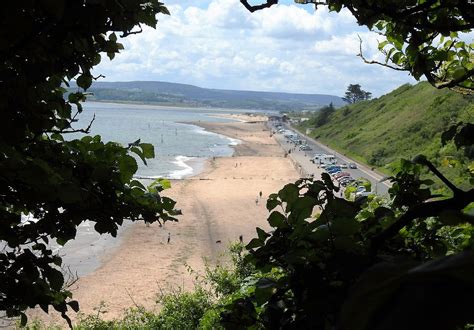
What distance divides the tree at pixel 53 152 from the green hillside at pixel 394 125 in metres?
35.8

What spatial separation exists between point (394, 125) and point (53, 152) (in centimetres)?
6612

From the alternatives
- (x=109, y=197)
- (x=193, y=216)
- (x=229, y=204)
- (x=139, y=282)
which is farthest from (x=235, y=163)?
(x=109, y=197)

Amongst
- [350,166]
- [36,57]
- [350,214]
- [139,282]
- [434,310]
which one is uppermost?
[36,57]

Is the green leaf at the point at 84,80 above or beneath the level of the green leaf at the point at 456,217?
above

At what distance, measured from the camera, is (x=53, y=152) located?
2.96 m

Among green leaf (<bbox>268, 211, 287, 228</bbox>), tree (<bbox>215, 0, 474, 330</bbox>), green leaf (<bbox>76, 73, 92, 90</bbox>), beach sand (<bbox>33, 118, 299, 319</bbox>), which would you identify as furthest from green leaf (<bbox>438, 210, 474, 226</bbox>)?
beach sand (<bbox>33, 118, 299, 319</bbox>)

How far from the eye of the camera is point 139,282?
22797 mm

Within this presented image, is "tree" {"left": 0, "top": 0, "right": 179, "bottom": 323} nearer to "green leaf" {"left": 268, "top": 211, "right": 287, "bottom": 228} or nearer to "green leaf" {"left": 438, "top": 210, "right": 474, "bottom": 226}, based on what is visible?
"green leaf" {"left": 268, "top": 211, "right": 287, "bottom": 228}

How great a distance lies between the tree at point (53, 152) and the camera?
1.98m

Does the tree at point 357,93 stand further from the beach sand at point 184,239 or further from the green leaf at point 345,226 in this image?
the green leaf at point 345,226

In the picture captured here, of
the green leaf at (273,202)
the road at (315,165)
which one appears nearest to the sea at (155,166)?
the green leaf at (273,202)

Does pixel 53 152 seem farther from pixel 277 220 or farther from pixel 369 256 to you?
pixel 369 256

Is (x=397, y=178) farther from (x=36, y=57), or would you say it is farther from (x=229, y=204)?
(x=229, y=204)

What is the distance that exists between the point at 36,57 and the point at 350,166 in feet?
174
